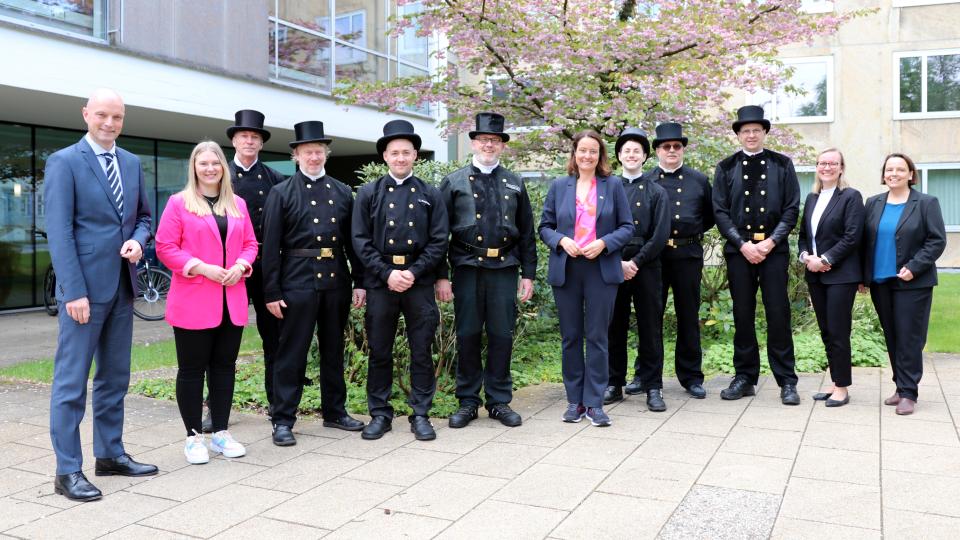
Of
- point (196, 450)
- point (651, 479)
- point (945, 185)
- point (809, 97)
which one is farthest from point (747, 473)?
point (945, 185)

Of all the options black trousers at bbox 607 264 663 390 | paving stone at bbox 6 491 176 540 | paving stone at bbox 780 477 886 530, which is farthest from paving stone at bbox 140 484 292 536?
black trousers at bbox 607 264 663 390

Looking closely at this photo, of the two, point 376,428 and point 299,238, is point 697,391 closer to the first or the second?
point 376,428

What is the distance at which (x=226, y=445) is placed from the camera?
4945mm

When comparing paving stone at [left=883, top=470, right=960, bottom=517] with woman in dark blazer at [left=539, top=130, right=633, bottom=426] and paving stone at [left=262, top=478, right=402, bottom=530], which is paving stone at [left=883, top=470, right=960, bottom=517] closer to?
woman in dark blazer at [left=539, top=130, right=633, bottom=426]

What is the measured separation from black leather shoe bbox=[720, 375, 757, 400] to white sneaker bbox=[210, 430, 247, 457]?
12.2 ft

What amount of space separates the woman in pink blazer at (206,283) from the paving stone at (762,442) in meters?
3.05

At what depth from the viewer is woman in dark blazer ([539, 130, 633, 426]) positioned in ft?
19.0

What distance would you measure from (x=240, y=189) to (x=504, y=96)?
244 inches

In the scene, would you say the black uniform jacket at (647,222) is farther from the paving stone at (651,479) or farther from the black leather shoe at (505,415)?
the paving stone at (651,479)

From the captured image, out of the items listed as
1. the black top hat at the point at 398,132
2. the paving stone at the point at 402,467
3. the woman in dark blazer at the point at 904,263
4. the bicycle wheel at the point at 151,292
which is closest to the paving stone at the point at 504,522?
the paving stone at the point at 402,467

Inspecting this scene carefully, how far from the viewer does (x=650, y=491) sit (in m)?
4.23

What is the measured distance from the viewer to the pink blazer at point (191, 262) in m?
4.69

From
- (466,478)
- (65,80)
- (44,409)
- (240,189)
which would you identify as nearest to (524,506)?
(466,478)

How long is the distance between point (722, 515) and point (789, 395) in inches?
109
